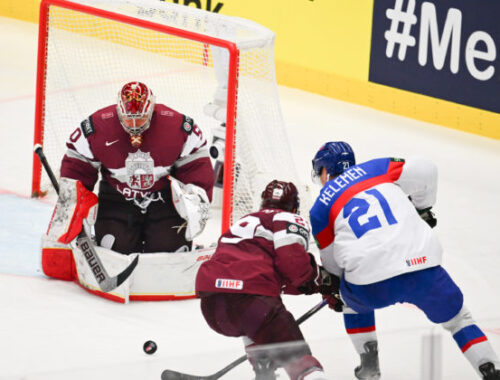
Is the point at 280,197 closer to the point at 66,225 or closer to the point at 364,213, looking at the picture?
the point at 364,213

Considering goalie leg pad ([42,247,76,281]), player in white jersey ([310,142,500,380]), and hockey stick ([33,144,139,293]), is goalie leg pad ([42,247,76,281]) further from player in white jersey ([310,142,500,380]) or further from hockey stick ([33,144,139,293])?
player in white jersey ([310,142,500,380])

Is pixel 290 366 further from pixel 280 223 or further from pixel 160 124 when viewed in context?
pixel 160 124

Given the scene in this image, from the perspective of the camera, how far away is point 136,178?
518cm

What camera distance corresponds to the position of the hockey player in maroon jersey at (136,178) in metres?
5.13

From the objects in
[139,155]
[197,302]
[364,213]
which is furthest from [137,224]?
[364,213]

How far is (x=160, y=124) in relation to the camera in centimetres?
517

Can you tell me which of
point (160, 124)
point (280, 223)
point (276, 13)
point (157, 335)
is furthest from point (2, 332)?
point (276, 13)

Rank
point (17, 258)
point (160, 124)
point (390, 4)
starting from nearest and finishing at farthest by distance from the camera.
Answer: point (160, 124), point (17, 258), point (390, 4)

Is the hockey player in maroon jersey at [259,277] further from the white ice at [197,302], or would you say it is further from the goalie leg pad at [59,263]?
the goalie leg pad at [59,263]

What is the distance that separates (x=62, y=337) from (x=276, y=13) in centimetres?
→ 479

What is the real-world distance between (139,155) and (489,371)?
2.15 meters

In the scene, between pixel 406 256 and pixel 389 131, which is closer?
pixel 406 256

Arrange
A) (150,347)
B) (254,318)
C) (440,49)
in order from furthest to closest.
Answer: (440,49) < (150,347) < (254,318)

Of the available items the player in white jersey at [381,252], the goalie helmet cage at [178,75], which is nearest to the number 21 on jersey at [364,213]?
the player in white jersey at [381,252]
